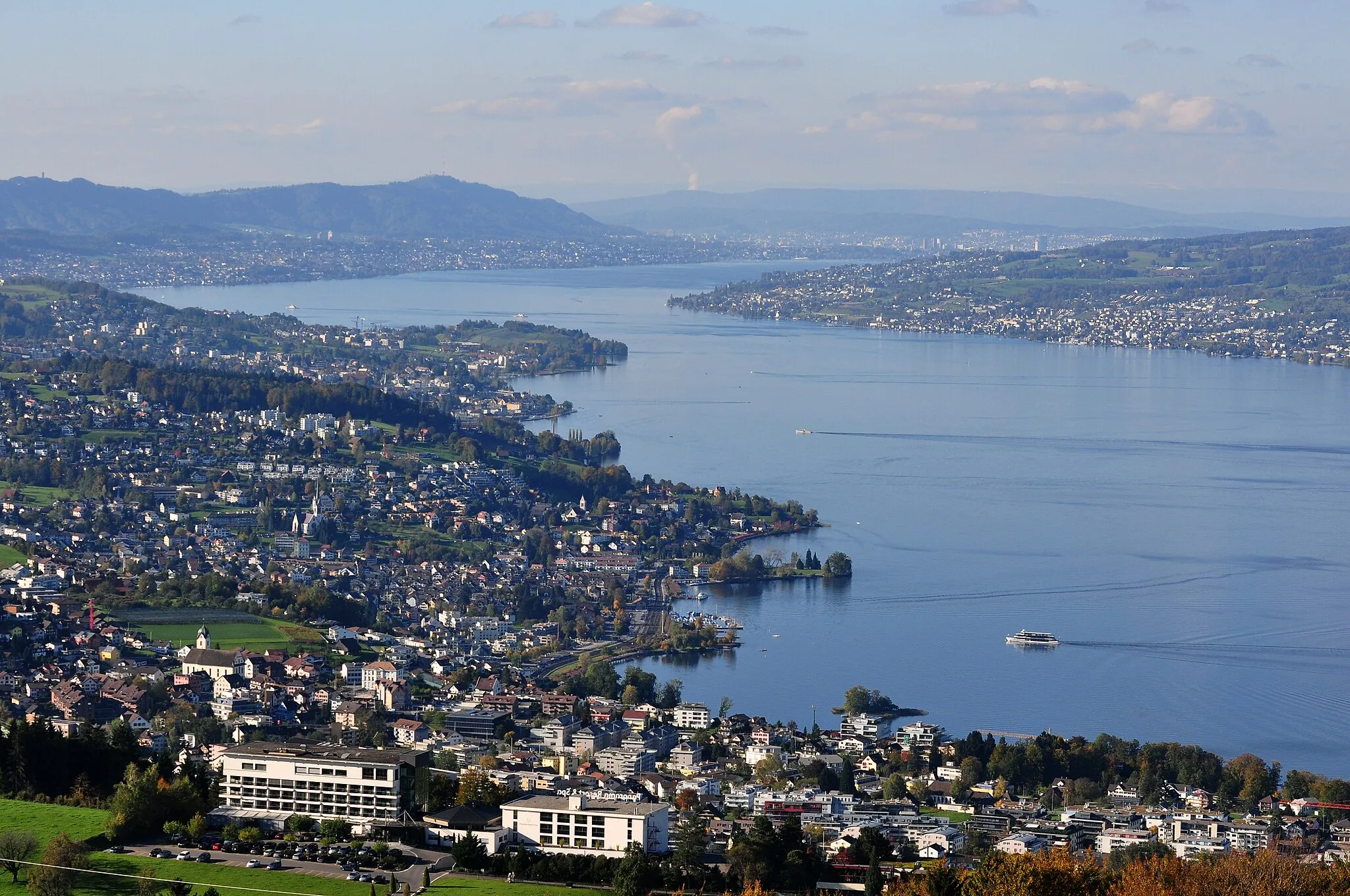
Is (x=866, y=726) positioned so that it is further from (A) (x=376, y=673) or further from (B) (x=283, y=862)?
(B) (x=283, y=862)

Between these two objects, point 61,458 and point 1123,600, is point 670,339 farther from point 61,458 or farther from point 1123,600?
point 1123,600

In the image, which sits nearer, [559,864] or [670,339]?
[559,864]

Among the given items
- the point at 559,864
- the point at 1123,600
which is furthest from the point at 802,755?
the point at 1123,600

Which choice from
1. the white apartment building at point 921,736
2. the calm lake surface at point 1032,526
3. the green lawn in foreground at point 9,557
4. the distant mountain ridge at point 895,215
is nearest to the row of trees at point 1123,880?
the white apartment building at point 921,736

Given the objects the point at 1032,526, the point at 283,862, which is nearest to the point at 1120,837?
the point at 283,862

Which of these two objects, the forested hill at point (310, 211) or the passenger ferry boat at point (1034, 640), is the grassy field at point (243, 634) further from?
the forested hill at point (310, 211)

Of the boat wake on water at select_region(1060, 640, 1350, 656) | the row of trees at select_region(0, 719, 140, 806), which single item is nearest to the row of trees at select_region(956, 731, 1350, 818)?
the boat wake on water at select_region(1060, 640, 1350, 656)
